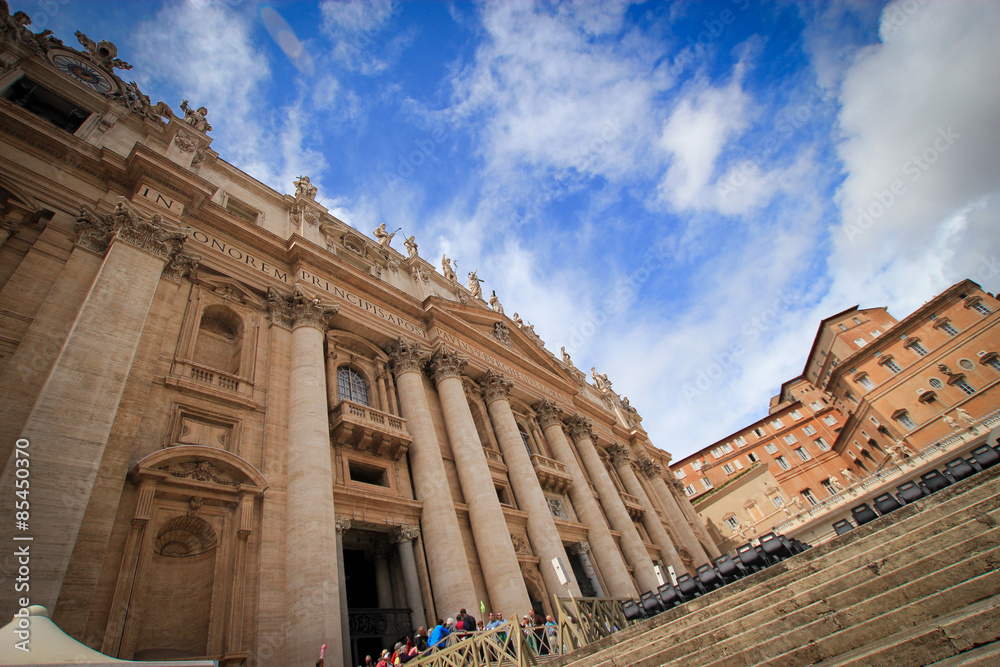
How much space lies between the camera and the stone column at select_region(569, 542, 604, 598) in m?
20.4

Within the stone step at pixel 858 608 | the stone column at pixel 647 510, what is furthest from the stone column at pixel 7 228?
the stone column at pixel 647 510

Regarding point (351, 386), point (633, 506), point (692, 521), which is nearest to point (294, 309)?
point (351, 386)

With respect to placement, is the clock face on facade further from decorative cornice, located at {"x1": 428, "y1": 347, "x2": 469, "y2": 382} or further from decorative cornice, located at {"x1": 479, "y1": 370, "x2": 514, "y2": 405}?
decorative cornice, located at {"x1": 479, "y1": 370, "x2": 514, "y2": 405}

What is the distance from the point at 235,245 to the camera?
54.3 ft

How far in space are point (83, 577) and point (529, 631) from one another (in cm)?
821

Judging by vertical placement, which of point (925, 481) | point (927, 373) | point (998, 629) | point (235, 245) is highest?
point (235, 245)

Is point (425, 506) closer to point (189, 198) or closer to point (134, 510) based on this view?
point (134, 510)

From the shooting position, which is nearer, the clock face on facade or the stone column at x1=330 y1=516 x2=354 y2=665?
the stone column at x1=330 y1=516 x2=354 y2=665

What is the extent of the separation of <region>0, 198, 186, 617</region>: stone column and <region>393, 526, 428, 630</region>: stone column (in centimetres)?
797

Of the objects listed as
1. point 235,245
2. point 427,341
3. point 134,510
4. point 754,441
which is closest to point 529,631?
point 134,510

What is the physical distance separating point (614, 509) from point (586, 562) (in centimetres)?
472

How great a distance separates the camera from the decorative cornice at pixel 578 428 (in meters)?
28.3

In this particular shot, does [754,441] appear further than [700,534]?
Yes

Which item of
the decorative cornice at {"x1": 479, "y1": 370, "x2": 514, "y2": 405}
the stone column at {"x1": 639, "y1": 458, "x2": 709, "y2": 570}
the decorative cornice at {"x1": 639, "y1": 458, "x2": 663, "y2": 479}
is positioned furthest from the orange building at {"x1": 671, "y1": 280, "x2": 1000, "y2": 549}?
the decorative cornice at {"x1": 479, "y1": 370, "x2": 514, "y2": 405}
